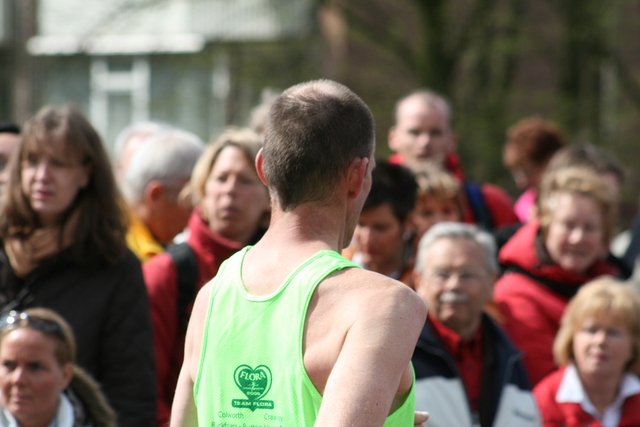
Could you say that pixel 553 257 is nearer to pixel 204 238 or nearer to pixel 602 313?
pixel 602 313

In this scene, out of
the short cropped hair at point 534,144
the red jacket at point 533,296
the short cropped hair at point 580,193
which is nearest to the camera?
the red jacket at point 533,296

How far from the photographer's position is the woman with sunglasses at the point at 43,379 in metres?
3.28

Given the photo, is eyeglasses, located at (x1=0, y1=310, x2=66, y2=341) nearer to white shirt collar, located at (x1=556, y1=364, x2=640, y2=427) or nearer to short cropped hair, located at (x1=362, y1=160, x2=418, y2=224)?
short cropped hair, located at (x1=362, y1=160, x2=418, y2=224)

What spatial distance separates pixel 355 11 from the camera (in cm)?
1309

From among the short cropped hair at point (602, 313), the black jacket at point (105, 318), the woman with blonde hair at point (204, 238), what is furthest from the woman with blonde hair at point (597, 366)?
the black jacket at point (105, 318)

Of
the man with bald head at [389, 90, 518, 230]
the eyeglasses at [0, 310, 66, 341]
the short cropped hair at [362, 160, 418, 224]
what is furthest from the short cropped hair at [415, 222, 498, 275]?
the eyeglasses at [0, 310, 66, 341]

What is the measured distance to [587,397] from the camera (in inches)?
162

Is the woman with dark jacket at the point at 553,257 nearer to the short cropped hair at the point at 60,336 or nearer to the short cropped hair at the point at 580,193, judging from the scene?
the short cropped hair at the point at 580,193

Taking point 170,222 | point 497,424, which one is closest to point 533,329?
point 497,424

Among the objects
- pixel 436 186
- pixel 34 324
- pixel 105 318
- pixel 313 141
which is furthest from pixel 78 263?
pixel 436 186

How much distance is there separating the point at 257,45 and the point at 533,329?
9917 millimetres

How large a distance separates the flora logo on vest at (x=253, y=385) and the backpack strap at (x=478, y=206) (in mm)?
3672

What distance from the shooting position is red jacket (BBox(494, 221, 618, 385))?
445 centimetres

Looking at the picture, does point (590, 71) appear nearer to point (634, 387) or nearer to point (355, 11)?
point (355, 11)
